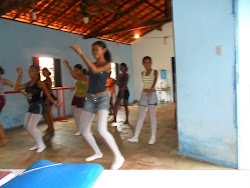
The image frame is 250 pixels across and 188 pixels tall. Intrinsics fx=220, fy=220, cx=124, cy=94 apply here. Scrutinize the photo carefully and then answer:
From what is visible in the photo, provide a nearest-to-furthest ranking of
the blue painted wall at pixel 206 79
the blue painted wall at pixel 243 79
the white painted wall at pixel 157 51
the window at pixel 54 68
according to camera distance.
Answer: the blue painted wall at pixel 243 79
the blue painted wall at pixel 206 79
the window at pixel 54 68
the white painted wall at pixel 157 51

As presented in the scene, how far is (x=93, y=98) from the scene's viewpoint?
8.75 feet

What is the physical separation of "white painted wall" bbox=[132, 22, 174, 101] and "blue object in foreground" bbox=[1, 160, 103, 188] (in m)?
10.3

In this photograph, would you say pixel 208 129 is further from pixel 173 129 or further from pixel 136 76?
pixel 136 76

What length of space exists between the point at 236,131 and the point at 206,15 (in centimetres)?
135

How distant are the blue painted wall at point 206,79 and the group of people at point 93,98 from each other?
2.49 feet

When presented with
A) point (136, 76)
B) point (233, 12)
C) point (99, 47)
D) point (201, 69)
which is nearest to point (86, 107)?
point (99, 47)

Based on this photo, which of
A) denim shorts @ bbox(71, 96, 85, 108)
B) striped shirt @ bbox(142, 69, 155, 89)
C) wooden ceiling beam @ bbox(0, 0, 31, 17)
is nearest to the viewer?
striped shirt @ bbox(142, 69, 155, 89)

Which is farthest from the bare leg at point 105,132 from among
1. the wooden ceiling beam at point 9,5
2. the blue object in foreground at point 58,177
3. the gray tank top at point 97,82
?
the wooden ceiling beam at point 9,5

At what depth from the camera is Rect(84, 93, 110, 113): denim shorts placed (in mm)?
2617

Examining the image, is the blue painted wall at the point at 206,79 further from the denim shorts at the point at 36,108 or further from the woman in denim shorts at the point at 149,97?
the denim shorts at the point at 36,108

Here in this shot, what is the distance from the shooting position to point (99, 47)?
2.60 metres

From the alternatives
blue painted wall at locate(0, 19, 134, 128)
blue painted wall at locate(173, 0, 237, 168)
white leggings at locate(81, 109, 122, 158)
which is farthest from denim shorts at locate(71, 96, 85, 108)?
blue painted wall at locate(0, 19, 134, 128)

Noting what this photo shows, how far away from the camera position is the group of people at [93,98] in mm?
2594

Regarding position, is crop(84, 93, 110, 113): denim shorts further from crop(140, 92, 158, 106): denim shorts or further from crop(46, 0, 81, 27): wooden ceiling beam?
crop(46, 0, 81, 27): wooden ceiling beam
